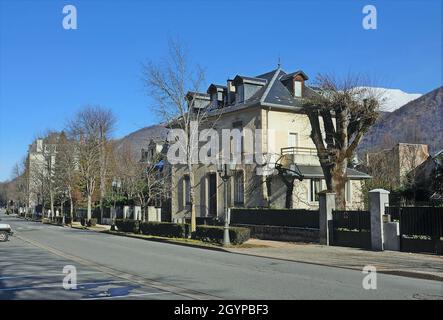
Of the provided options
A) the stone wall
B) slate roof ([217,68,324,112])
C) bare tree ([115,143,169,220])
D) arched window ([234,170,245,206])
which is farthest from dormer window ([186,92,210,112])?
the stone wall

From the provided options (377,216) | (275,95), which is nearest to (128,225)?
(275,95)

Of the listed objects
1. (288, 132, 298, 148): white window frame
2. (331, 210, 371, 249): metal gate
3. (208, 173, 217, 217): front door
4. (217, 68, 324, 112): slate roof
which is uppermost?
(217, 68, 324, 112): slate roof

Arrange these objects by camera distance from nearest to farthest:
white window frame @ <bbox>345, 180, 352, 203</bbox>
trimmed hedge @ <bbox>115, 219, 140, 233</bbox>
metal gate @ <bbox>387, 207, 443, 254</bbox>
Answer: metal gate @ <bbox>387, 207, 443, 254</bbox>
trimmed hedge @ <bbox>115, 219, 140, 233</bbox>
white window frame @ <bbox>345, 180, 352, 203</bbox>

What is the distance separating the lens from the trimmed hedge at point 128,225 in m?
35.0

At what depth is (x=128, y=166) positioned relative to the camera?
51.0 m

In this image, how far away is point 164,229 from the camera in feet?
100

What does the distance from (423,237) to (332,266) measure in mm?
5649

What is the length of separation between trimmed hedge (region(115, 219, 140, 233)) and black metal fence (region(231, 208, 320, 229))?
23.5 ft

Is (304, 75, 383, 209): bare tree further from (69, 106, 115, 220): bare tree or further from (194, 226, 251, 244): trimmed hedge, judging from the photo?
(69, 106, 115, 220): bare tree

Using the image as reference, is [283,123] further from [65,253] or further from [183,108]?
[65,253]

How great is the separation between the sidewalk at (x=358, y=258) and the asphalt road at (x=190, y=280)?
61cm

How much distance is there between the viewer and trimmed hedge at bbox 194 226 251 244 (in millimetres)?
23744

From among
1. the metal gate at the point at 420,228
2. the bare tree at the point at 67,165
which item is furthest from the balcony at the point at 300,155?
the bare tree at the point at 67,165
